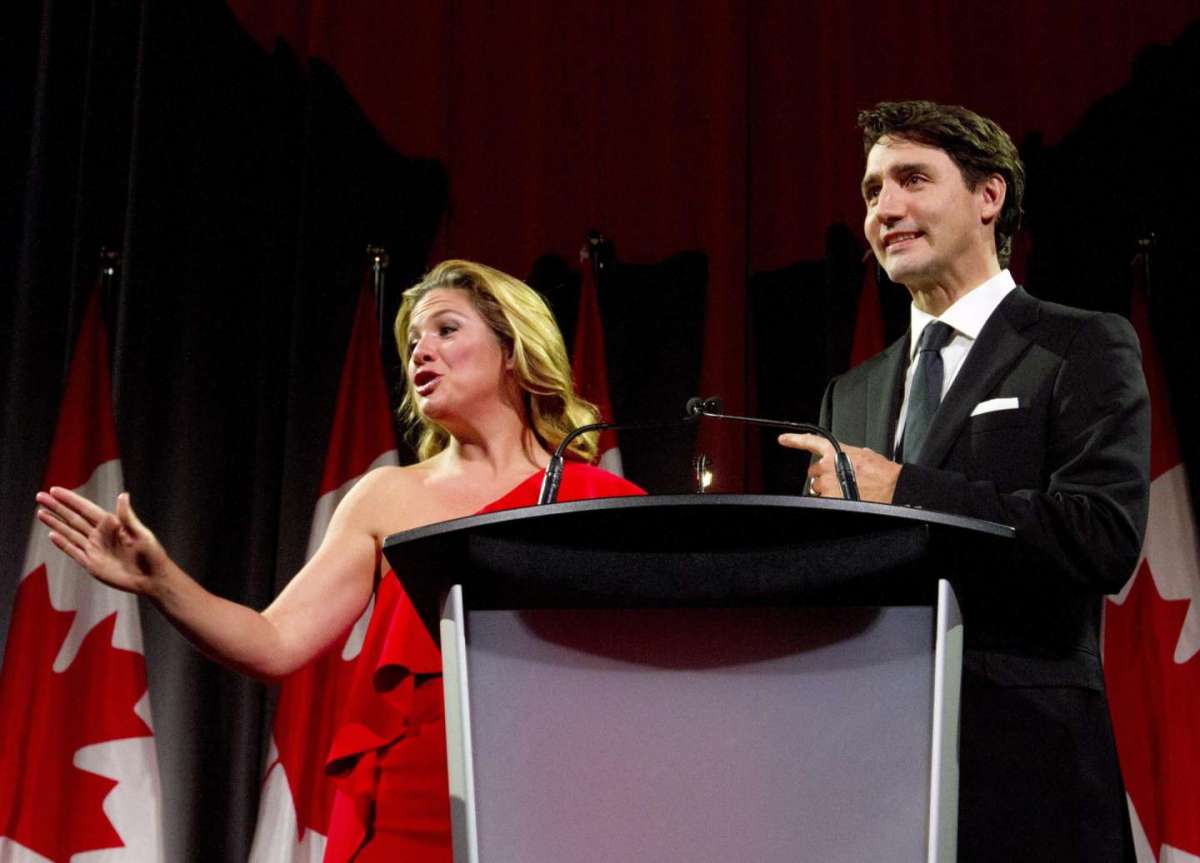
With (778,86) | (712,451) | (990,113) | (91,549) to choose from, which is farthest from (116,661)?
(990,113)

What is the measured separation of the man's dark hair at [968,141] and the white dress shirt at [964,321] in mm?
157

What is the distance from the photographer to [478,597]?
0.90 m

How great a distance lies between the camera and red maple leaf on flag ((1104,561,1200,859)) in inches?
106

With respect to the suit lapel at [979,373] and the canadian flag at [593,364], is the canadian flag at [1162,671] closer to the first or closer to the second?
the canadian flag at [593,364]

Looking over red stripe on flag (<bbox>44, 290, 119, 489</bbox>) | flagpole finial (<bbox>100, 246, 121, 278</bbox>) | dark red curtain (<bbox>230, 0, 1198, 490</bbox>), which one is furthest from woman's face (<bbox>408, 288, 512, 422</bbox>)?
flagpole finial (<bbox>100, 246, 121, 278</bbox>)

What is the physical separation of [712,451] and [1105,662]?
3.21 ft

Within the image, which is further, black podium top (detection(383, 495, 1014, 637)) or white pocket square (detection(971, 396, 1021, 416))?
white pocket square (detection(971, 396, 1021, 416))

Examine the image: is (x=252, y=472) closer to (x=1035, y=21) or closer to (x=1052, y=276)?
(x=1052, y=276)

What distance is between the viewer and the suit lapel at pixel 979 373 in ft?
4.89

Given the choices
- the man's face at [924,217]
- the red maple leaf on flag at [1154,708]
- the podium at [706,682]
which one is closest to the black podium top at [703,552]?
the podium at [706,682]

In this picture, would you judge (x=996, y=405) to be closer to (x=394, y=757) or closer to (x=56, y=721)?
(x=394, y=757)

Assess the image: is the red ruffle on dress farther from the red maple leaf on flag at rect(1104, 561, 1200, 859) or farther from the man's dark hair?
the red maple leaf on flag at rect(1104, 561, 1200, 859)

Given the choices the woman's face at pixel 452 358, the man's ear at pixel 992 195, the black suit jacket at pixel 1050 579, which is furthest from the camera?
the woman's face at pixel 452 358

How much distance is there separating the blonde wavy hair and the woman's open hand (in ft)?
2.89
